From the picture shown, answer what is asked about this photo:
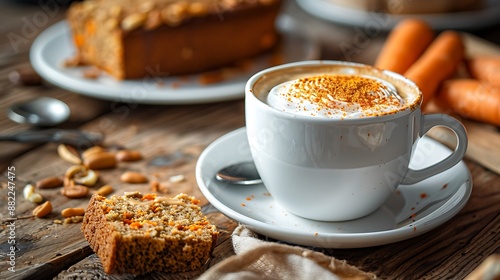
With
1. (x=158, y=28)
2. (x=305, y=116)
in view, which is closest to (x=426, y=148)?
(x=305, y=116)

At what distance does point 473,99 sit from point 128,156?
1160 mm

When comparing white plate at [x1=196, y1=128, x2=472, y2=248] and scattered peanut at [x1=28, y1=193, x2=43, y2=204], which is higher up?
white plate at [x1=196, y1=128, x2=472, y2=248]

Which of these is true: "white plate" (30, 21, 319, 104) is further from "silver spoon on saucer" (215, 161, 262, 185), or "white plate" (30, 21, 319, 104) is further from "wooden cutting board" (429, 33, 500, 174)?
"wooden cutting board" (429, 33, 500, 174)

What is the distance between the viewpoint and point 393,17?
2.95 metres

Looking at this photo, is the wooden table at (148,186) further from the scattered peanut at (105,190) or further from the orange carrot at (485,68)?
the orange carrot at (485,68)

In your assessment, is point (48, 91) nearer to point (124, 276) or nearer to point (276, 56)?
point (276, 56)

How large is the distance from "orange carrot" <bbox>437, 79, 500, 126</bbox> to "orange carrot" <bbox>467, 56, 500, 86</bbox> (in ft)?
0.22

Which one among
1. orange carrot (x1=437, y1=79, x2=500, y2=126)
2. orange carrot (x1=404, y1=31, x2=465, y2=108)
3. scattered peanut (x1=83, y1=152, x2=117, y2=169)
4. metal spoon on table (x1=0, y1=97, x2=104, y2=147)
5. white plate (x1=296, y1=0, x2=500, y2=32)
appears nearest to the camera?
scattered peanut (x1=83, y1=152, x2=117, y2=169)

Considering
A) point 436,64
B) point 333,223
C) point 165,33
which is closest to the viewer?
point 333,223

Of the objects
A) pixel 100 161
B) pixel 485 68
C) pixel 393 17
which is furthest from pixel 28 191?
pixel 393 17

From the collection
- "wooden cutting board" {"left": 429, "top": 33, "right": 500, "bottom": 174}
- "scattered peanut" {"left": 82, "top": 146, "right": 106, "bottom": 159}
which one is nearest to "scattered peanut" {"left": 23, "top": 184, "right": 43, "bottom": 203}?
"scattered peanut" {"left": 82, "top": 146, "right": 106, "bottom": 159}

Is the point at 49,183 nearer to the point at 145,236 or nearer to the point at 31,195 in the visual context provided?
the point at 31,195

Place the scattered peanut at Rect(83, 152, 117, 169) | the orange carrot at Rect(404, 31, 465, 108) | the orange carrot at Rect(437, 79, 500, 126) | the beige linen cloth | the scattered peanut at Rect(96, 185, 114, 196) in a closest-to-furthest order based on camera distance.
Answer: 1. the beige linen cloth
2. the scattered peanut at Rect(96, 185, 114, 196)
3. the scattered peanut at Rect(83, 152, 117, 169)
4. the orange carrot at Rect(437, 79, 500, 126)
5. the orange carrot at Rect(404, 31, 465, 108)

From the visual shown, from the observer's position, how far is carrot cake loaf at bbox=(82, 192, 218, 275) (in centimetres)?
128
